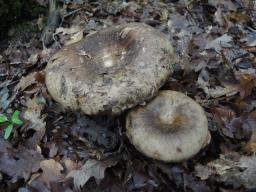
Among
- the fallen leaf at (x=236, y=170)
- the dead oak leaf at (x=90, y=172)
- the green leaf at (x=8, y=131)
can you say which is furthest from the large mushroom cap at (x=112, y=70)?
the fallen leaf at (x=236, y=170)

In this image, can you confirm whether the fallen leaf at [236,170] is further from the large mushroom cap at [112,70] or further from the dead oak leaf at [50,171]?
the dead oak leaf at [50,171]

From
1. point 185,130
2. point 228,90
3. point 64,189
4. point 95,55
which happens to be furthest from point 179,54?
point 64,189

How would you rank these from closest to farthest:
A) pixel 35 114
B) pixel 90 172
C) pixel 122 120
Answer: pixel 90 172, pixel 122 120, pixel 35 114

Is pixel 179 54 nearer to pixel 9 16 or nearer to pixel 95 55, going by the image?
pixel 95 55

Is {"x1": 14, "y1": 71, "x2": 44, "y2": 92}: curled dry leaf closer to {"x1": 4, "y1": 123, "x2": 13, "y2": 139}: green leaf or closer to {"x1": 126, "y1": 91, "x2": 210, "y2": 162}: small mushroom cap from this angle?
{"x1": 4, "y1": 123, "x2": 13, "y2": 139}: green leaf

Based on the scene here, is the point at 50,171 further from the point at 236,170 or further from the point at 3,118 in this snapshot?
the point at 236,170

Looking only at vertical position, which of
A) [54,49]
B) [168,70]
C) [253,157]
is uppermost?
[168,70]

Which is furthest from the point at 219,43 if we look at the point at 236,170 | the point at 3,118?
the point at 3,118
